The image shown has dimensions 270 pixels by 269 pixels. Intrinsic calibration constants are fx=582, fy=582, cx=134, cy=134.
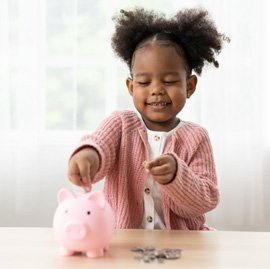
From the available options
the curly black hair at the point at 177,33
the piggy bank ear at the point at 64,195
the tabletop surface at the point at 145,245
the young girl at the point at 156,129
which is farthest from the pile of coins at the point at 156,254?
the curly black hair at the point at 177,33

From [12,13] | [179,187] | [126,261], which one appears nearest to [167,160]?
[179,187]

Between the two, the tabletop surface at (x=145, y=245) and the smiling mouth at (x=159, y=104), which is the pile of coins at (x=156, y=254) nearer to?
the tabletop surface at (x=145, y=245)

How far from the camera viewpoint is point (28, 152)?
1.90m

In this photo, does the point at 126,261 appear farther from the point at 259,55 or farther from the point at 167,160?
the point at 259,55

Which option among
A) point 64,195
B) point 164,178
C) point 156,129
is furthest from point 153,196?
point 64,195

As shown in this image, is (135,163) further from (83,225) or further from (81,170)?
(83,225)

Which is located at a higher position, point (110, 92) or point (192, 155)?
point (110, 92)

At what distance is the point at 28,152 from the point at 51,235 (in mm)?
1032

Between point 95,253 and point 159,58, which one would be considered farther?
point 159,58

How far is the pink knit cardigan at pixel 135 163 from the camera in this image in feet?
3.67

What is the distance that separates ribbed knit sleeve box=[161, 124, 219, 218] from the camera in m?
0.97

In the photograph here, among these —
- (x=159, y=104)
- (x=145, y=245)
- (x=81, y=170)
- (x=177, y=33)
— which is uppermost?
(x=177, y=33)

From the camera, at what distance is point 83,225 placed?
0.76 m

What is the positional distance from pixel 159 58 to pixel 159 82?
5cm
